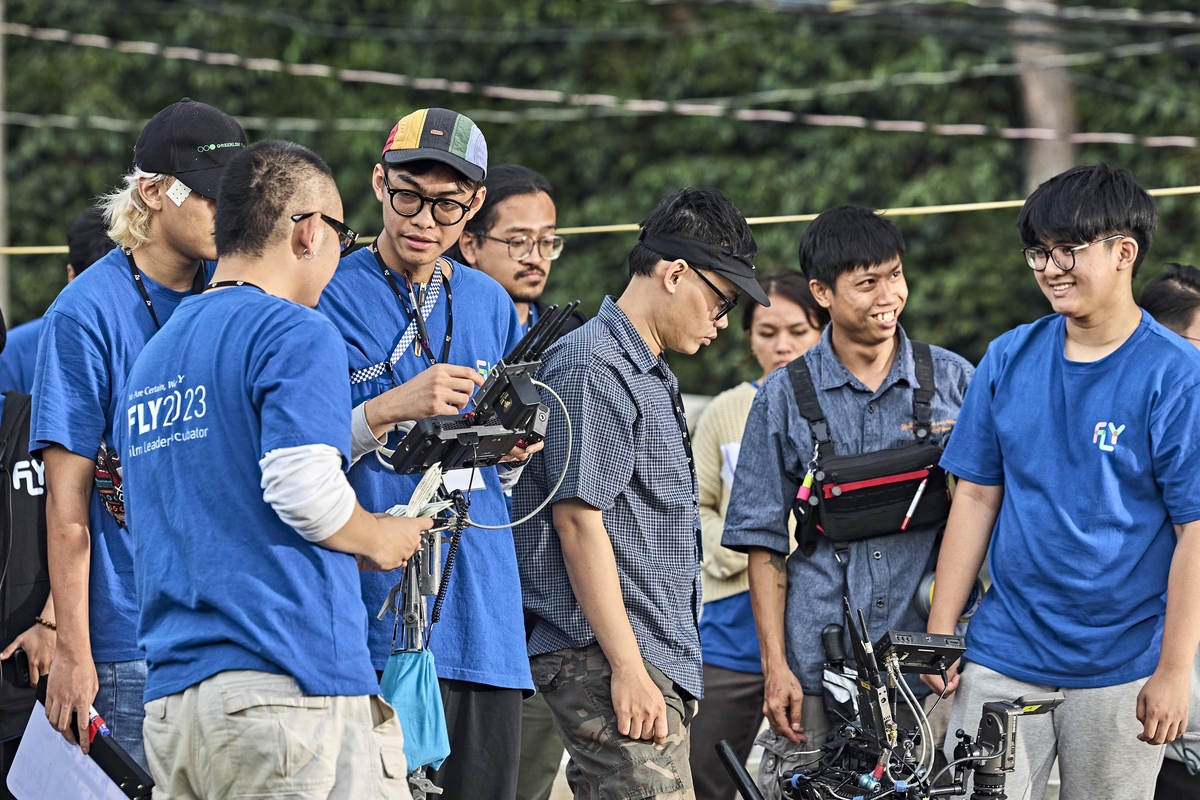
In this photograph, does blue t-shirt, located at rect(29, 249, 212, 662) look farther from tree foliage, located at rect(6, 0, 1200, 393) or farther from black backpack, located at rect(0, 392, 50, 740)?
tree foliage, located at rect(6, 0, 1200, 393)

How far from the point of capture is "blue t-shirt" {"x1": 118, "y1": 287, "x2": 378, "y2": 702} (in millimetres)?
2516

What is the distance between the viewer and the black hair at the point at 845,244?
4004mm

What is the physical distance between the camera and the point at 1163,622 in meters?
3.44

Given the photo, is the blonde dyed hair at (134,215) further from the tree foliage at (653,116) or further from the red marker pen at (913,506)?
the tree foliage at (653,116)

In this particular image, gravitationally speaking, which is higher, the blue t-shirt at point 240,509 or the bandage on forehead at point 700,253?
the bandage on forehead at point 700,253

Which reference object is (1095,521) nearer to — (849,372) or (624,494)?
(849,372)

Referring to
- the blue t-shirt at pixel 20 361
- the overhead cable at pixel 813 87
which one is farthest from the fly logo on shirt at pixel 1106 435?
the overhead cable at pixel 813 87

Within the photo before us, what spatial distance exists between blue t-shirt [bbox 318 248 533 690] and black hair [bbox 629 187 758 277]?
0.46m

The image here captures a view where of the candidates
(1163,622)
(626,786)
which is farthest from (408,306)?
(1163,622)

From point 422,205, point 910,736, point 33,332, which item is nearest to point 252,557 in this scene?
point 422,205

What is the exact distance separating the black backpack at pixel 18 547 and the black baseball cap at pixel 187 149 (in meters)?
0.88

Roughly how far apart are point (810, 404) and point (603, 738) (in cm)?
120

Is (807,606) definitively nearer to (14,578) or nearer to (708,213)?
(708,213)

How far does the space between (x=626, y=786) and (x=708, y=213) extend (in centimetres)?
141
